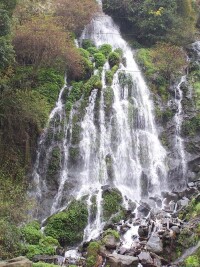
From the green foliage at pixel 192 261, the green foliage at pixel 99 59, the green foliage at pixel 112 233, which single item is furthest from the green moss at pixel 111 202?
the green foliage at pixel 99 59

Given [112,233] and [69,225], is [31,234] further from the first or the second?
[112,233]

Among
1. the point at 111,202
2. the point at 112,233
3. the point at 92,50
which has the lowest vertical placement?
the point at 112,233

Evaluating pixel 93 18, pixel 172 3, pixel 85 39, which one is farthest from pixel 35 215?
pixel 172 3

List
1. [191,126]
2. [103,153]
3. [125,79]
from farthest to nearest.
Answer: [125,79], [191,126], [103,153]

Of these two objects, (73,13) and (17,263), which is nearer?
(17,263)

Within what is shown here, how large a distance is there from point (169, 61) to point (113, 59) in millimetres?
4652

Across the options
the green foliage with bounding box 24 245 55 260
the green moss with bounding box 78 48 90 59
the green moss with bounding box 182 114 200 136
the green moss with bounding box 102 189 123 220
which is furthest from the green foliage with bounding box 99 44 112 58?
the green foliage with bounding box 24 245 55 260

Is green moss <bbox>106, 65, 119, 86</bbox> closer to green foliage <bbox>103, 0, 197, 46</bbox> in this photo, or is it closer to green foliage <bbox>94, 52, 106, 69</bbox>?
green foliage <bbox>94, 52, 106, 69</bbox>

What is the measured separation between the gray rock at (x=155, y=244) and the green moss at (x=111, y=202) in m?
4.62

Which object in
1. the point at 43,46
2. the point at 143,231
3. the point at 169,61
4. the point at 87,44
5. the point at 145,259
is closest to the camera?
the point at 145,259

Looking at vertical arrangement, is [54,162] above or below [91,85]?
below

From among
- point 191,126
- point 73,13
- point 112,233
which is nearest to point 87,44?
point 73,13

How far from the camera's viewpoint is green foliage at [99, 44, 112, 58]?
30.8 m

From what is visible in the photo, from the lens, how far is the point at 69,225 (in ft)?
62.9
